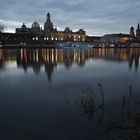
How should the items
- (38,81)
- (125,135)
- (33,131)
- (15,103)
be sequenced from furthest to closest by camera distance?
(38,81), (15,103), (33,131), (125,135)

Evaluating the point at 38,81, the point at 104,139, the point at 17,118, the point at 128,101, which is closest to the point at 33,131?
the point at 17,118

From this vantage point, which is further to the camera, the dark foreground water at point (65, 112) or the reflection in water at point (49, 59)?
the reflection in water at point (49, 59)

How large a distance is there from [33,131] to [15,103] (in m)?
4.78

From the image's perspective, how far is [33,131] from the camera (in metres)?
11.4

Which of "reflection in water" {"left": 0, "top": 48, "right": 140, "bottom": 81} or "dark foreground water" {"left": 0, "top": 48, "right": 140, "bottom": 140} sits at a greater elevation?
"reflection in water" {"left": 0, "top": 48, "right": 140, "bottom": 81}

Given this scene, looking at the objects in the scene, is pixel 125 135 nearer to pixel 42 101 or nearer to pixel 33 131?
pixel 33 131

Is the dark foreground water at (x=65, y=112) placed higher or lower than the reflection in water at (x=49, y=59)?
lower

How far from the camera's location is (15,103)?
15.7 meters

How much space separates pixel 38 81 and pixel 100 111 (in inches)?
442

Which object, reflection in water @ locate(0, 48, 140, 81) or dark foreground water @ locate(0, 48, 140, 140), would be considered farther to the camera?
reflection in water @ locate(0, 48, 140, 81)

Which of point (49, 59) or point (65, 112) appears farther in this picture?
point (49, 59)

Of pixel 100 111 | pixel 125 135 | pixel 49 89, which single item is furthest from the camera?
pixel 49 89

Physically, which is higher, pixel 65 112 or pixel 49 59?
pixel 49 59

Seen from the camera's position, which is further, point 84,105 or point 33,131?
point 84,105
